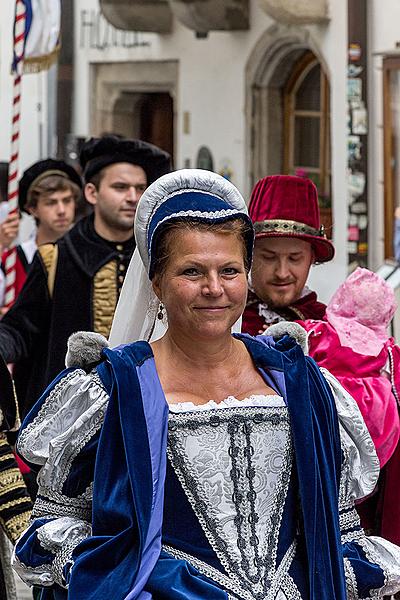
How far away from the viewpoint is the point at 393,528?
421cm

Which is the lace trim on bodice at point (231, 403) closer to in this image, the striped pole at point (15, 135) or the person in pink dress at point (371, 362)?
Result: the person in pink dress at point (371, 362)

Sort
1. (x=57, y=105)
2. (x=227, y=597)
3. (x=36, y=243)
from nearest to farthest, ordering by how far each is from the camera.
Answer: (x=227, y=597) → (x=36, y=243) → (x=57, y=105)

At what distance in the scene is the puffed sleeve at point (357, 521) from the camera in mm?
3119

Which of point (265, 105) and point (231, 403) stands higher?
point (265, 105)

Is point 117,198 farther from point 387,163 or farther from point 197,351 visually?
point 387,163

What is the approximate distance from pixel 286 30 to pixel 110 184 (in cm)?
800

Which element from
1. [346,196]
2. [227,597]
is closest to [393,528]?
[227,597]

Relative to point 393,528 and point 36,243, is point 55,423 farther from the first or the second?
point 36,243

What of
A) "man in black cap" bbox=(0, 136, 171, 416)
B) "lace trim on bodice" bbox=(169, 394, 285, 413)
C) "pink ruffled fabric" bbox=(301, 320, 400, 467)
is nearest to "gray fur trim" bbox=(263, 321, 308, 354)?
"lace trim on bodice" bbox=(169, 394, 285, 413)

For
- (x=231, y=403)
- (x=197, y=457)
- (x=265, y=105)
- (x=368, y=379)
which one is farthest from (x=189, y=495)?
(x=265, y=105)

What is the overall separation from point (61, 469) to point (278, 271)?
162 cm

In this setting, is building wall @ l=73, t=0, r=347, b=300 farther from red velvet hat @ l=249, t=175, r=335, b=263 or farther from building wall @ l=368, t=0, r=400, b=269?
red velvet hat @ l=249, t=175, r=335, b=263

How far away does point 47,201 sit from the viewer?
7707 millimetres

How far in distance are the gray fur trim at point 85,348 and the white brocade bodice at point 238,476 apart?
21cm
